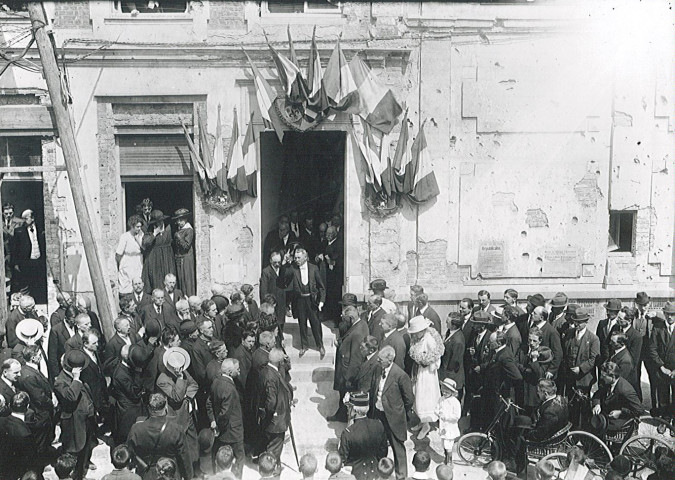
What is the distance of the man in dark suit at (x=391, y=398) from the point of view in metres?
7.55

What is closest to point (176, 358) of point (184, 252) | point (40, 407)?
point (40, 407)

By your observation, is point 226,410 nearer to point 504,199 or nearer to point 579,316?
point 579,316

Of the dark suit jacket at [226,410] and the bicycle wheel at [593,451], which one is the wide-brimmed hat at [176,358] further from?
the bicycle wheel at [593,451]

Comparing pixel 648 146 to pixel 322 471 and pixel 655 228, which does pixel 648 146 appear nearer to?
pixel 655 228

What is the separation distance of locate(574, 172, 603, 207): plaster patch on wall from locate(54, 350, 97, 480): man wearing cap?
29.2ft

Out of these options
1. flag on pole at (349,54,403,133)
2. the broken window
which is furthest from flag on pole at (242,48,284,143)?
the broken window

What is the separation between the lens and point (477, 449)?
27.8 ft

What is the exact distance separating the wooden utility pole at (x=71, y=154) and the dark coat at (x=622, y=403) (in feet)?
24.8

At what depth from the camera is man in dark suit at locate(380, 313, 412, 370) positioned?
866cm

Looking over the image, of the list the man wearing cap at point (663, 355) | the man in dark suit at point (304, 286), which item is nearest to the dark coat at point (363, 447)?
the man in dark suit at point (304, 286)

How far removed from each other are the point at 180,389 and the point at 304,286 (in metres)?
3.67

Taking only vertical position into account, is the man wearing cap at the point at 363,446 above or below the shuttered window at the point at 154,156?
below

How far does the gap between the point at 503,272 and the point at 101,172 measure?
24.2ft

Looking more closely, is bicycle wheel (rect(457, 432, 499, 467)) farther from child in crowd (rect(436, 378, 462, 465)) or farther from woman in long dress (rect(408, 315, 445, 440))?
woman in long dress (rect(408, 315, 445, 440))
